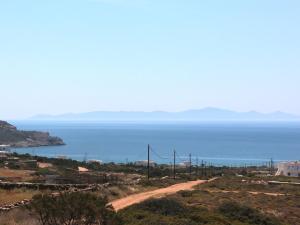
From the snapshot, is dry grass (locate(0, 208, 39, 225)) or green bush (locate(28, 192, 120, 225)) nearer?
green bush (locate(28, 192, 120, 225))

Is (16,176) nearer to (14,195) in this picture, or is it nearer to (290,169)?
(14,195)

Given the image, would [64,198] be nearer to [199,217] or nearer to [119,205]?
[199,217]

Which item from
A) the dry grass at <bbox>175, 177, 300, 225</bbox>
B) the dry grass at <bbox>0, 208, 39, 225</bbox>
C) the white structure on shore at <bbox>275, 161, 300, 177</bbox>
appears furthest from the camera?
the white structure on shore at <bbox>275, 161, 300, 177</bbox>

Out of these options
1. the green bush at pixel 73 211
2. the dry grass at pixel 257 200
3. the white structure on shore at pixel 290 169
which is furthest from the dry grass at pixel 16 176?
the white structure on shore at pixel 290 169

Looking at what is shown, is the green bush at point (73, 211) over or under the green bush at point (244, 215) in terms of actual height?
over

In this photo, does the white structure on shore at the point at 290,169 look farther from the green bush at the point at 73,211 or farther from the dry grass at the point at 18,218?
the green bush at the point at 73,211

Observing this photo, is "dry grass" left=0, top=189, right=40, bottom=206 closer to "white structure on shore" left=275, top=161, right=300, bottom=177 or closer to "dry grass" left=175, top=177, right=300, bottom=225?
"dry grass" left=175, top=177, right=300, bottom=225

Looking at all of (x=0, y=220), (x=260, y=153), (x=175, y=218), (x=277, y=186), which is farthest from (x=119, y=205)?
(x=260, y=153)

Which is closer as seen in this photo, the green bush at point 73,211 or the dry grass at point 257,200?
the green bush at point 73,211

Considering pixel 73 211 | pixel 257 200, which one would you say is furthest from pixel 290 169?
pixel 73 211

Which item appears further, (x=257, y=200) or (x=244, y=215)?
(x=257, y=200)

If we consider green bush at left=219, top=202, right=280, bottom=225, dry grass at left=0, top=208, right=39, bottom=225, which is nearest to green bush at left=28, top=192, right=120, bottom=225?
dry grass at left=0, top=208, right=39, bottom=225

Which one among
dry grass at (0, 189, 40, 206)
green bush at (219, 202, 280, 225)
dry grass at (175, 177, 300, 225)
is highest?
dry grass at (0, 189, 40, 206)

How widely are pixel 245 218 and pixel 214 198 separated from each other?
27.0 ft
